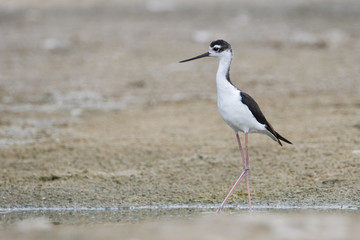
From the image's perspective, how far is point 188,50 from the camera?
11.9 m

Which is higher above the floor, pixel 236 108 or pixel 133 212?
pixel 236 108

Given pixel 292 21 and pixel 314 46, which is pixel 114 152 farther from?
pixel 292 21

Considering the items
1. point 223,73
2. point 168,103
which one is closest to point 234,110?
point 223,73

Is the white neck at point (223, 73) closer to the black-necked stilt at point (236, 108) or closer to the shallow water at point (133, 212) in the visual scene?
the black-necked stilt at point (236, 108)

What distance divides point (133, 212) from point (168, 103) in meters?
4.09

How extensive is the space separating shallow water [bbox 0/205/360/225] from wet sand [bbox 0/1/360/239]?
11 cm

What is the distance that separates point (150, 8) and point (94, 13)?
1.27 metres

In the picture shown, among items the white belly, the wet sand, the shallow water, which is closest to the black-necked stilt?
the white belly

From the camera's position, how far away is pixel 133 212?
5359mm

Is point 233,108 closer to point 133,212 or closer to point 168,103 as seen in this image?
point 133,212

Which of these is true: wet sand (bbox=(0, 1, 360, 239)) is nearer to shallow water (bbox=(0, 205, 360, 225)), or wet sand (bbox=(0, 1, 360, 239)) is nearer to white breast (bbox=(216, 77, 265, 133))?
shallow water (bbox=(0, 205, 360, 225))

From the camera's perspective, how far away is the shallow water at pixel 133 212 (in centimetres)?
504

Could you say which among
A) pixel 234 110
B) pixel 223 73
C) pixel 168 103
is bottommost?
pixel 168 103

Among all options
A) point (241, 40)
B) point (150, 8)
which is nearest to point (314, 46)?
point (241, 40)
